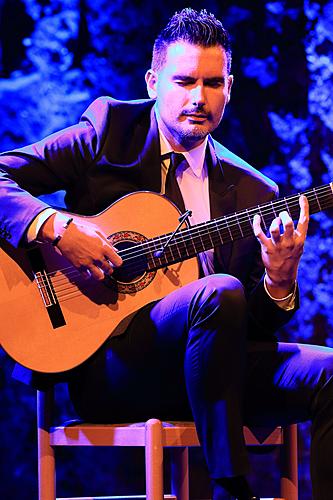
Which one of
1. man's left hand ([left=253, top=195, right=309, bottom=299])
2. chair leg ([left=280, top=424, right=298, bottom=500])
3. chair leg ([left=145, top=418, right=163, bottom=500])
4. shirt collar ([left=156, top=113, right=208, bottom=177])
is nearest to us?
chair leg ([left=145, top=418, right=163, bottom=500])

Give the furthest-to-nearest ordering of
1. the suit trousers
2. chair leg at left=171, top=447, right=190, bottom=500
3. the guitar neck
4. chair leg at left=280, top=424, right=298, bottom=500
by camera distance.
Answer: chair leg at left=171, top=447, right=190, bottom=500 < chair leg at left=280, top=424, right=298, bottom=500 < the guitar neck < the suit trousers

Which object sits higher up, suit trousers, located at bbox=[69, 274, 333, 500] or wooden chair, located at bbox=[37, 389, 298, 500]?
suit trousers, located at bbox=[69, 274, 333, 500]

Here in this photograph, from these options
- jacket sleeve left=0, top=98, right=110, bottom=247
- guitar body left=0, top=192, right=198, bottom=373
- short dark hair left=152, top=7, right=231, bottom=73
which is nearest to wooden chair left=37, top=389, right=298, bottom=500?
guitar body left=0, top=192, right=198, bottom=373

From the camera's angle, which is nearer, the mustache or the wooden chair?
the wooden chair

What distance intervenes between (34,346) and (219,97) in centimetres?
81

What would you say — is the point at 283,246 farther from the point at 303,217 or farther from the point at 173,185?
the point at 173,185

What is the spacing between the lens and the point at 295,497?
1.98 metres

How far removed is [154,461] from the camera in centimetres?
166

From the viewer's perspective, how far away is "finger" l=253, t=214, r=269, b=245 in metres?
1.76

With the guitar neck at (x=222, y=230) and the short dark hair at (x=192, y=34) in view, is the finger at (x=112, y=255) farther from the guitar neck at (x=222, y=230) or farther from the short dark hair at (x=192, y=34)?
the short dark hair at (x=192, y=34)

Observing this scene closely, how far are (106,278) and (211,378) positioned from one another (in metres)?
0.44

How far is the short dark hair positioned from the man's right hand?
57cm

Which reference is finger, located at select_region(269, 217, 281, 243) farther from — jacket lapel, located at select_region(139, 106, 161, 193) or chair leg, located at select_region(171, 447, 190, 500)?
chair leg, located at select_region(171, 447, 190, 500)

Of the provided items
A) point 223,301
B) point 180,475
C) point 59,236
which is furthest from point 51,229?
point 180,475
